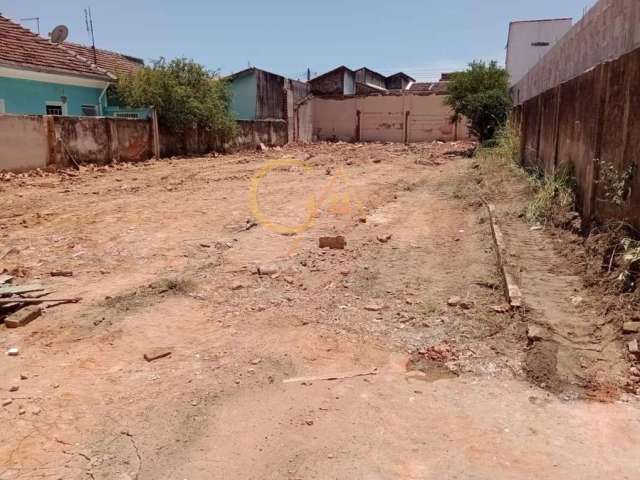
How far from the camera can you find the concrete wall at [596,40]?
21.6ft

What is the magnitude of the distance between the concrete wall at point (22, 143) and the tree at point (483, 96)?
1313cm

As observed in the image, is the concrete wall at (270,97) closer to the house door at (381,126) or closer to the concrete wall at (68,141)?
the house door at (381,126)

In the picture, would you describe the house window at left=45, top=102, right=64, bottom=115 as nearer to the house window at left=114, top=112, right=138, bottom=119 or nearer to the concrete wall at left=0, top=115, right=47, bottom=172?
the house window at left=114, top=112, right=138, bottom=119

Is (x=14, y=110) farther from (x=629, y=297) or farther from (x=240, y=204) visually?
(x=629, y=297)

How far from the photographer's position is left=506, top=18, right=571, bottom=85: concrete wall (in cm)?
2583

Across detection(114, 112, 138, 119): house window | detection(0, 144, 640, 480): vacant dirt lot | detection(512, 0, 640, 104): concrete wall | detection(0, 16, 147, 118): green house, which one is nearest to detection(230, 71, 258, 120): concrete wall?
detection(0, 16, 147, 118): green house

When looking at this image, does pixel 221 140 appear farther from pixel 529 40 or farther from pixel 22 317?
pixel 529 40

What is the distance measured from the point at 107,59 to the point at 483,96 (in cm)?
1451

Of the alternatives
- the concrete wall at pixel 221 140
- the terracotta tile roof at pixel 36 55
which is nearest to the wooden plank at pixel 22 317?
the terracotta tile roof at pixel 36 55

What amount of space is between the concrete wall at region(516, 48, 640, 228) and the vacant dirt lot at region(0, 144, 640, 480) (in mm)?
716

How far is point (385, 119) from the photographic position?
95.7ft

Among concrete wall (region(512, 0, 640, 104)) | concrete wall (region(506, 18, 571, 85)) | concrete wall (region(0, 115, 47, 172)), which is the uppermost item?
concrete wall (region(506, 18, 571, 85))

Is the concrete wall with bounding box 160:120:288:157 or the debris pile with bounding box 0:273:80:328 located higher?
the concrete wall with bounding box 160:120:288:157

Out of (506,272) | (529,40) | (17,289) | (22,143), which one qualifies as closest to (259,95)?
(529,40)
